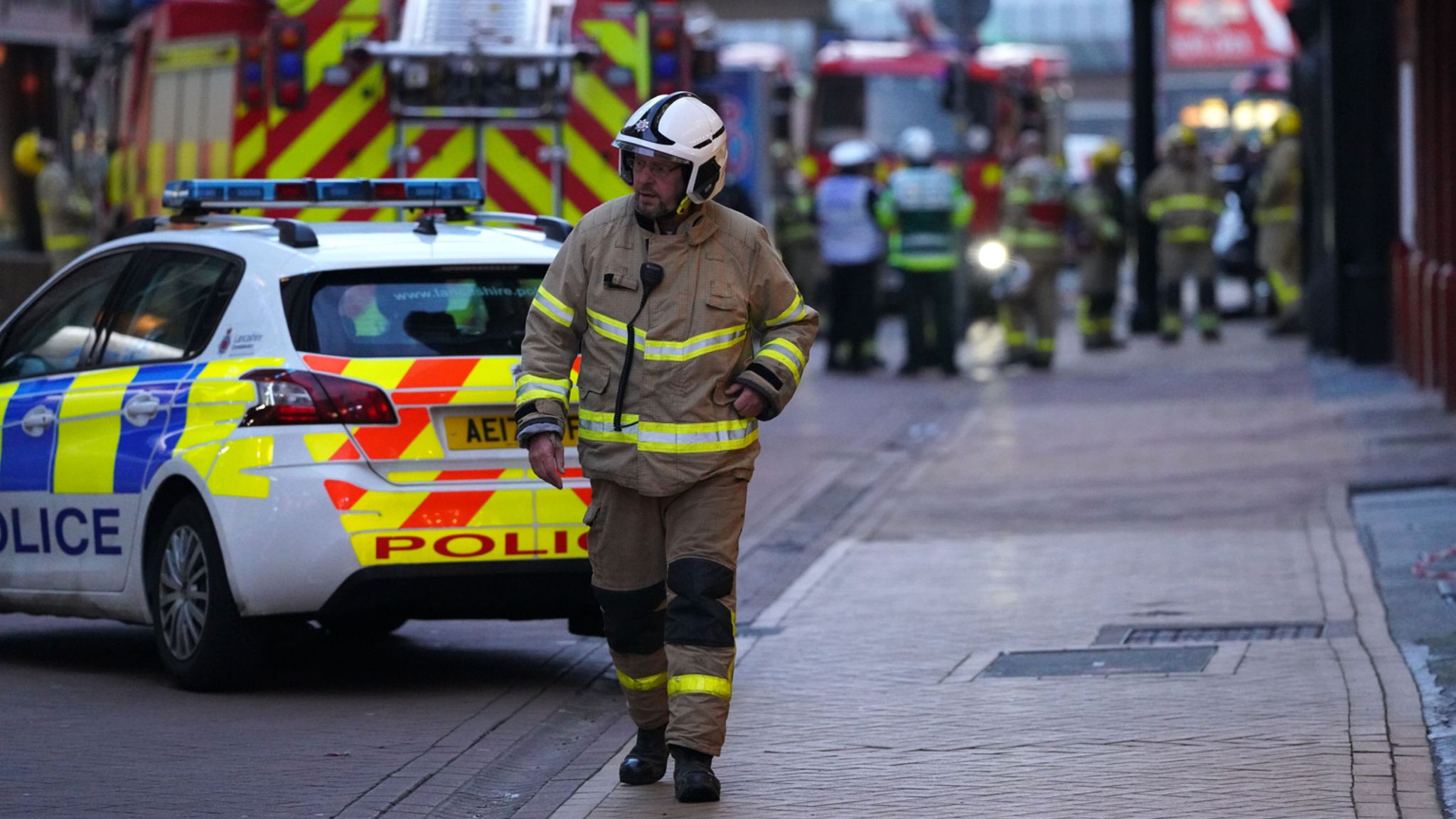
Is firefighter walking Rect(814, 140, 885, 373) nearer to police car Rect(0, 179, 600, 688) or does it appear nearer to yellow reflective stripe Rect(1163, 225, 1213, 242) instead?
yellow reflective stripe Rect(1163, 225, 1213, 242)

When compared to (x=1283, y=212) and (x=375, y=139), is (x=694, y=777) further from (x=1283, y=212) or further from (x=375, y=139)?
→ (x=1283, y=212)

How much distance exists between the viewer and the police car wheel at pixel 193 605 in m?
7.94

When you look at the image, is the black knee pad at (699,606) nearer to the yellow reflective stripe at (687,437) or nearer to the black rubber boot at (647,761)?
the yellow reflective stripe at (687,437)

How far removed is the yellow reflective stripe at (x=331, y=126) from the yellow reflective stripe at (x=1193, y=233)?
12.0 metres

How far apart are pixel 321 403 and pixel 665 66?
21.9 ft

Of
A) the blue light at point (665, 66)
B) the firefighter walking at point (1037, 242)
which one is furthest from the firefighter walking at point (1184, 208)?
the blue light at point (665, 66)

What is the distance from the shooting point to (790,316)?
6672 mm

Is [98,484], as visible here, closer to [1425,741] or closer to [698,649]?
[698,649]

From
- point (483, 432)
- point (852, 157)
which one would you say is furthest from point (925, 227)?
point (483, 432)

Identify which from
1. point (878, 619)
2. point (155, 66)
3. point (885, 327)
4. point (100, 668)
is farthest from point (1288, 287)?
→ point (100, 668)

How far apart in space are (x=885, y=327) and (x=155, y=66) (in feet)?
55.2

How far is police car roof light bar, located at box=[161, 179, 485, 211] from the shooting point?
8.59 metres

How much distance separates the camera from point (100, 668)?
8820 millimetres

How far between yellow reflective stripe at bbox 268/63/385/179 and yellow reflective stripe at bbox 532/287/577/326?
22.9 feet
